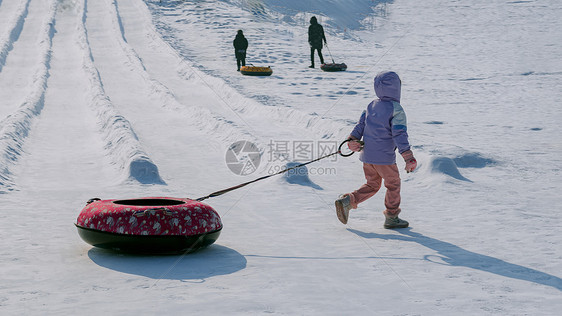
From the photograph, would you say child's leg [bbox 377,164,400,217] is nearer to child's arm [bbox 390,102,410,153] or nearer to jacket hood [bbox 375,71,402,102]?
child's arm [bbox 390,102,410,153]

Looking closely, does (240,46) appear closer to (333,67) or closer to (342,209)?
(333,67)

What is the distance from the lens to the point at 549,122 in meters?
11.6

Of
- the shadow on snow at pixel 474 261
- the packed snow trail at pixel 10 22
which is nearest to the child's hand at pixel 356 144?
the shadow on snow at pixel 474 261

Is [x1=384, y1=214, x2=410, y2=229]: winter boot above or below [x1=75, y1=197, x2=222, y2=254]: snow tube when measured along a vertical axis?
below

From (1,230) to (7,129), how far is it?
5.14 meters

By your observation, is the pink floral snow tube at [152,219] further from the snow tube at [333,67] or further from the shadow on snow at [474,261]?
the snow tube at [333,67]

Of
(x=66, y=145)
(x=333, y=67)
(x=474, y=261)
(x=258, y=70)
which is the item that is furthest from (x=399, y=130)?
(x=333, y=67)

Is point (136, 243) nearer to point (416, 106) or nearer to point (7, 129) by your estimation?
point (7, 129)

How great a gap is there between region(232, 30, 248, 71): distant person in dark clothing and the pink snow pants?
1411 cm

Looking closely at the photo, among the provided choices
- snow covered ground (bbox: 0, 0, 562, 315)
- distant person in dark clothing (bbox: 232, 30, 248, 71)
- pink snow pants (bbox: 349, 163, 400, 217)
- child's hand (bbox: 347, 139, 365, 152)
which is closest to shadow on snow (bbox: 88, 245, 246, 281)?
snow covered ground (bbox: 0, 0, 562, 315)

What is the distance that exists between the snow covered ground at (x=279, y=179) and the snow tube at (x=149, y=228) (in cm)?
12

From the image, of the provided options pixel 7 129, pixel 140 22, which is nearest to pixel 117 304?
pixel 7 129
